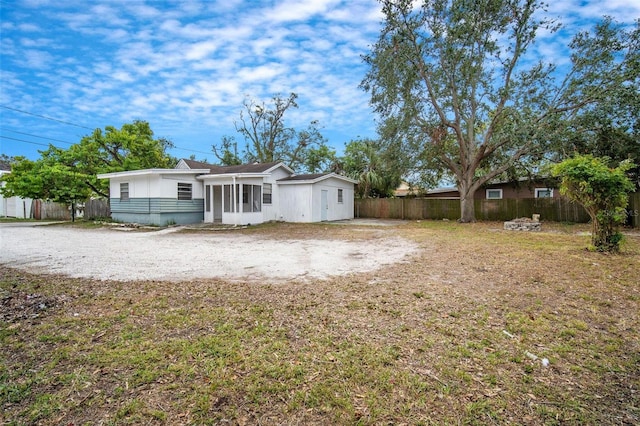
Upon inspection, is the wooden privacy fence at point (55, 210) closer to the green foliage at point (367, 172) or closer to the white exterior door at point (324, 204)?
the white exterior door at point (324, 204)

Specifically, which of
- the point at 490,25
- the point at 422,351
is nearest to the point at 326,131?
the point at 490,25

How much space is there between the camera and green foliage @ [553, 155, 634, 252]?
667 centimetres

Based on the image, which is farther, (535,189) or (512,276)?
(535,189)

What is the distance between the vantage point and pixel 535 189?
19.8m

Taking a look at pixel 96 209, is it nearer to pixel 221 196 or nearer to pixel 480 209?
pixel 221 196

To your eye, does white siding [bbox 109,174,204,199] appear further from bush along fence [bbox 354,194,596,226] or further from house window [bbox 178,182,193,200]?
bush along fence [bbox 354,194,596,226]

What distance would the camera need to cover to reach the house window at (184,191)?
15890mm

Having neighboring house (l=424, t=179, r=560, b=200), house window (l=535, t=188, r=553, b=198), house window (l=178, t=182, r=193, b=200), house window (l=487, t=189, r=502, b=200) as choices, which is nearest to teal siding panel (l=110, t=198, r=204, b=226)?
house window (l=178, t=182, r=193, b=200)

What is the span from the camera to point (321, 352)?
269 centimetres

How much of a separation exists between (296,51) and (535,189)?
57.3 feet

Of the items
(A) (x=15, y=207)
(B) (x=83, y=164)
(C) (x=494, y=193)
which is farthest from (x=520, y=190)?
(A) (x=15, y=207)

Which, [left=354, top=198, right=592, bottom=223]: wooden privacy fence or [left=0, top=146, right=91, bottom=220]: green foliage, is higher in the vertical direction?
[left=0, top=146, right=91, bottom=220]: green foliage

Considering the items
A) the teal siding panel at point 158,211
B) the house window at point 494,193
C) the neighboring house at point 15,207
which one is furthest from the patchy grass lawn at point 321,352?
the neighboring house at point 15,207

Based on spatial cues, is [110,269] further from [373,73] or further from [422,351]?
[373,73]
